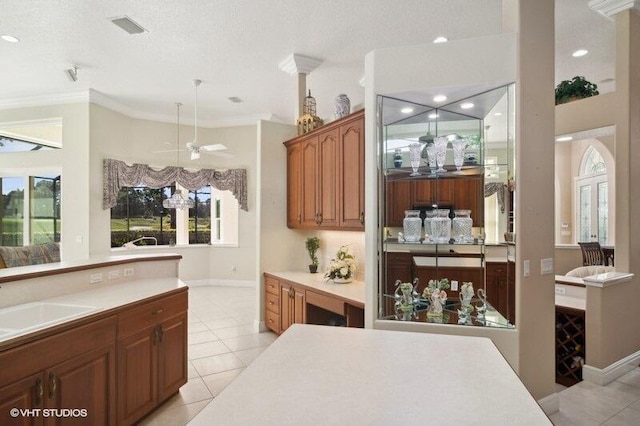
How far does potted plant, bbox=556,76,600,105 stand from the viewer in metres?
3.82

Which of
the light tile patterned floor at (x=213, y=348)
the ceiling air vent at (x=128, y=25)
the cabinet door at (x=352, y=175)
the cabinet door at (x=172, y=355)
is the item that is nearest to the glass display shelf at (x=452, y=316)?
the cabinet door at (x=352, y=175)

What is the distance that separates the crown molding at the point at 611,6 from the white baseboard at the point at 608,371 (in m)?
3.34

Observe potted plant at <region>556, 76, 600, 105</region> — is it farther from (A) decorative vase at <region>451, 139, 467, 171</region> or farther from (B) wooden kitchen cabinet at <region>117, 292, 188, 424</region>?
(B) wooden kitchen cabinet at <region>117, 292, 188, 424</region>

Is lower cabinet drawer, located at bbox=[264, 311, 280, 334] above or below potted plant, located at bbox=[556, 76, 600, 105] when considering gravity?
below

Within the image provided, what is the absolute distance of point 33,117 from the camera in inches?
239

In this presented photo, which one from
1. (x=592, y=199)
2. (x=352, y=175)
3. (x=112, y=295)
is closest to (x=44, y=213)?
(x=112, y=295)

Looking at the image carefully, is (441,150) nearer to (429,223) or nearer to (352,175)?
(429,223)

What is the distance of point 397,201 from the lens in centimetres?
262

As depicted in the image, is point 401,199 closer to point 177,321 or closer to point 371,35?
point 177,321

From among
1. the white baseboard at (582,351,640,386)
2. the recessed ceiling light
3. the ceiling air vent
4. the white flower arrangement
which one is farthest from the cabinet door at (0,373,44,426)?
the recessed ceiling light

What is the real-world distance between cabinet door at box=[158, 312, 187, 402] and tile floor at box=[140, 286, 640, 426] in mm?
154

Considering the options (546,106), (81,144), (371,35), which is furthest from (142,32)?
(546,106)

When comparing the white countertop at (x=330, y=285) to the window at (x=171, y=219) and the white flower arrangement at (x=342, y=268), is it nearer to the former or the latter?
the white flower arrangement at (x=342, y=268)

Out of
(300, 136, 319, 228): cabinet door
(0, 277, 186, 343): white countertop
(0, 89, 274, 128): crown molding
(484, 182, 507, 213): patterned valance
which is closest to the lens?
(0, 277, 186, 343): white countertop
